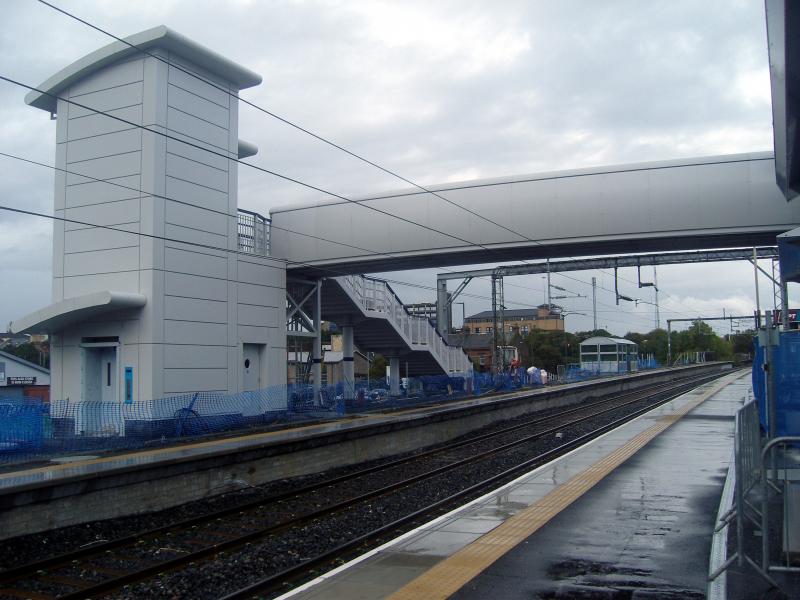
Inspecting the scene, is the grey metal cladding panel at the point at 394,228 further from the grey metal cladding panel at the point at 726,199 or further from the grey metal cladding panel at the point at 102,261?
the grey metal cladding panel at the point at 726,199

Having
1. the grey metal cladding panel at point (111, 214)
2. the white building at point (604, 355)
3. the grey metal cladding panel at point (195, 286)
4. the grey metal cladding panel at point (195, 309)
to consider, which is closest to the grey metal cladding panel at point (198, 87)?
the grey metal cladding panel at point (111, 214)

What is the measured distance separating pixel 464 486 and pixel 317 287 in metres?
15.4

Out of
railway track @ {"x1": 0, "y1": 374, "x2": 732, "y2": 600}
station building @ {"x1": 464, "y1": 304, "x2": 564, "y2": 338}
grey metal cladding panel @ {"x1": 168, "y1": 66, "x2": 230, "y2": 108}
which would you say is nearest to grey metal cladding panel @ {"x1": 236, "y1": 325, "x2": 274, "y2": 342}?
grey metal cladding panel @ {"x1": 168, "y1": 66, "x2": 230, "y2": 108}

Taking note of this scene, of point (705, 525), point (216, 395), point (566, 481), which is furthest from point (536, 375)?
point (705, 525)

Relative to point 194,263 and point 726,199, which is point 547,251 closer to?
point 726,199

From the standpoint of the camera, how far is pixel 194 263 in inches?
872

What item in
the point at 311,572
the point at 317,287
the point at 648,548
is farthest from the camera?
the point at 317,287

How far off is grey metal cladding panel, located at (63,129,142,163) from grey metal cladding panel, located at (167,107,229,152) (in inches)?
40.7

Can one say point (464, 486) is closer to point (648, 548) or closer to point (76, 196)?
point (648, 548)

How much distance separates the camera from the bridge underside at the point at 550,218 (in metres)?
23.0

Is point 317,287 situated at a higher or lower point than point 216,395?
higher

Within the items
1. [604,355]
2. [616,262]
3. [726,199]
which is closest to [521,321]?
[604,355]

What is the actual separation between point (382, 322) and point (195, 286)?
11210 mm

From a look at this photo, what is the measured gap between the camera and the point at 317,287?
2856cm
